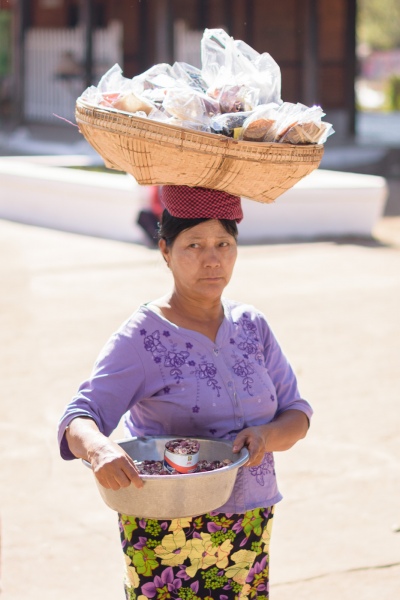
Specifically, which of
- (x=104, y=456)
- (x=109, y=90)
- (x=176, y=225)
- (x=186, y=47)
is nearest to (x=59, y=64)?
(x=186, y=47)

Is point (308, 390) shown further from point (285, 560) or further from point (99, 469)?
point (99, 469)

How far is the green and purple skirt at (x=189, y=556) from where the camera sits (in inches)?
99.1

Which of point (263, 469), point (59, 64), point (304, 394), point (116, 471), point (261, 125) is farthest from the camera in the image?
point (59, 64)

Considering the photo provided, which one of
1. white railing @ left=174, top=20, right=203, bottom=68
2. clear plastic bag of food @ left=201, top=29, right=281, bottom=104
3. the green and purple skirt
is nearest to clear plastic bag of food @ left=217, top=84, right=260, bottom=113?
clear plastic bag of food @ left=201, top=29, right=281, bottom=104

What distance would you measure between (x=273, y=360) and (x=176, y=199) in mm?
523

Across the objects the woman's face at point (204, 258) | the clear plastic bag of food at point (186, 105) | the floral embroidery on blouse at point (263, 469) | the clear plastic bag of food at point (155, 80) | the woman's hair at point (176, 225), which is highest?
the clear plastic bag of food at point (155, 80)

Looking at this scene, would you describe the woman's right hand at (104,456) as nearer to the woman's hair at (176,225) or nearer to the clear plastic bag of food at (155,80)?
the woman's hair at (176,225)

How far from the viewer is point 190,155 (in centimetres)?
239

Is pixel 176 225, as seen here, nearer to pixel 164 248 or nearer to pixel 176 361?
pixel 164 248

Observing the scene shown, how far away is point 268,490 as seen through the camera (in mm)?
2676

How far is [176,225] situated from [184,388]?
41 cm

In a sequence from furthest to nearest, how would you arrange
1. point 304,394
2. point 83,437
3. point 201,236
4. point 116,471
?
point 304,394
point 201,236
point 83,437
point 116,471

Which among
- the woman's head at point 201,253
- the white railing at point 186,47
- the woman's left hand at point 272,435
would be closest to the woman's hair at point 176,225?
the woman's head at point 201,253

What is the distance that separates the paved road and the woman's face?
3.47 feet
